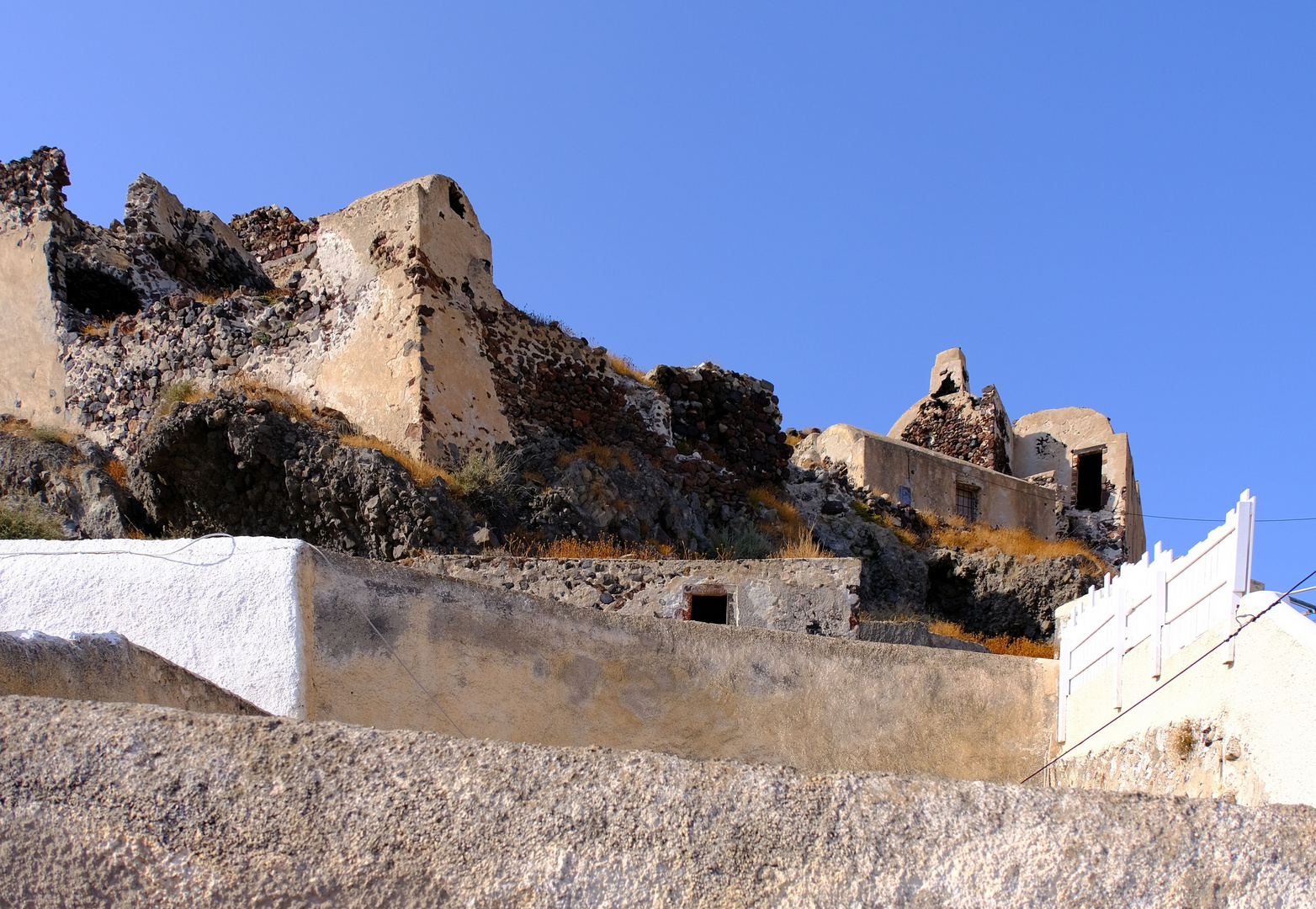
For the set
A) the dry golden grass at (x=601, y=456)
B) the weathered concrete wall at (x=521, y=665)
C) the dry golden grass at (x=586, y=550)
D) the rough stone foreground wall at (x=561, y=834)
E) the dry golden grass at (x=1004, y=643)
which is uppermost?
the dry golden grass at (x=601, y=456)

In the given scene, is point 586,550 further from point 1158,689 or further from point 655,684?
point 1158,689

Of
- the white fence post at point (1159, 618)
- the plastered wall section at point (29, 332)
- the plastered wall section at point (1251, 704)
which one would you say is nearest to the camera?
the plastered wall section at point (1251, 704)

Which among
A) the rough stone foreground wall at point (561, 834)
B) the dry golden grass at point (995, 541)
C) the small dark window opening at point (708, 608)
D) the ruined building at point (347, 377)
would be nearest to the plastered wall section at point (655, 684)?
the rough stone foreground wall at point (561, 834)

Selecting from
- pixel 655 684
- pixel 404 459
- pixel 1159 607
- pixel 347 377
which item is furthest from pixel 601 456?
pixel 1159 607

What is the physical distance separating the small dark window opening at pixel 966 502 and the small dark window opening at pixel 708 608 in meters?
13.5

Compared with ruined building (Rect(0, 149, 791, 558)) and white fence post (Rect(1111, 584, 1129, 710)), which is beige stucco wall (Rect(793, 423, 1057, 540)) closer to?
ruined building (Rect(0, 149, 791, 558))

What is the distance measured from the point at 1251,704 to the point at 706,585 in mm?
6235

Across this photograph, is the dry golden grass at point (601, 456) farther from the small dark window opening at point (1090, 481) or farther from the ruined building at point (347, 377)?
the small dark window opening at point (1090, 481)

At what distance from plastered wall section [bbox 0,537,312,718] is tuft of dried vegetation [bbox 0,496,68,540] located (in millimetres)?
7233

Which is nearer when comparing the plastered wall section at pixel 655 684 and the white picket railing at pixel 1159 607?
the white picket railing at pixel 1159 607

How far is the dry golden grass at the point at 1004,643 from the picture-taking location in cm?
1440

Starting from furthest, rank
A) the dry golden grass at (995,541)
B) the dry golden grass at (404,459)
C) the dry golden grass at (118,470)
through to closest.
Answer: the dry golden grass at (995,541)
the dry golden grass at (118,470)
the dry golden grass at (404,459)

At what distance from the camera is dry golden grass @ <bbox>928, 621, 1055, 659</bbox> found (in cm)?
1440

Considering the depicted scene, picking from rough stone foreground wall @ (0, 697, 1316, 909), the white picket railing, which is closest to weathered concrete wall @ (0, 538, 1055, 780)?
the white picket railing
